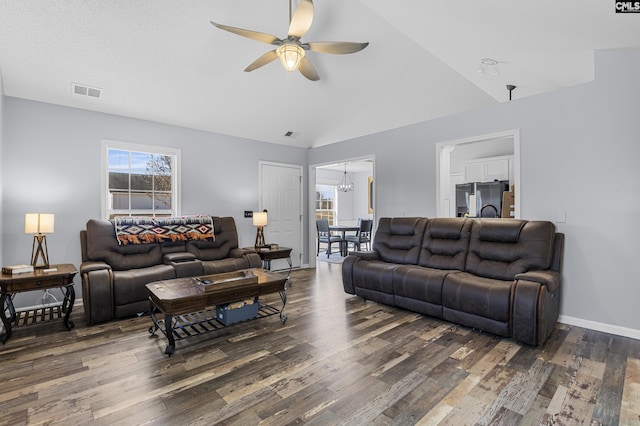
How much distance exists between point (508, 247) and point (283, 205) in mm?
3958

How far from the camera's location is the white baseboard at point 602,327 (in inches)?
114

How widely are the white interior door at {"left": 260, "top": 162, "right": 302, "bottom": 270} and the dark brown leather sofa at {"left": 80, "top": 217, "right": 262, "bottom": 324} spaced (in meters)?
1.11

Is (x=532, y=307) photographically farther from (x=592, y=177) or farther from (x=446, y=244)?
(x=592, y=177)

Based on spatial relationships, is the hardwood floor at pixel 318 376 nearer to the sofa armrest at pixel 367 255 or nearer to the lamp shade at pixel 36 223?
the lamp shade at pixel 36 223

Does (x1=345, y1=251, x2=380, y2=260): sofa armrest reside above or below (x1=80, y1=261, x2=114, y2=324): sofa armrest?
above

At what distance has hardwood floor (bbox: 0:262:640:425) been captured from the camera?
1.85 metres

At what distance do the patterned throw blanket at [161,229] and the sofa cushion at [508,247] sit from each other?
3.53 metres

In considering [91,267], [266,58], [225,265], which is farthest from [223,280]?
[266,58]

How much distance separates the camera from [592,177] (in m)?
3.13

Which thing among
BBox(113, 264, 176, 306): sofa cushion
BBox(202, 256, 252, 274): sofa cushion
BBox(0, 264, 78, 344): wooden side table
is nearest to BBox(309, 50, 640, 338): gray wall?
BBox(202, 256, 252, 274): sofa cushion

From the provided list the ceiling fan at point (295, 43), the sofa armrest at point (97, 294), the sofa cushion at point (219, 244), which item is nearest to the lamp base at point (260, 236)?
the sofa cushion at point (219, 244)

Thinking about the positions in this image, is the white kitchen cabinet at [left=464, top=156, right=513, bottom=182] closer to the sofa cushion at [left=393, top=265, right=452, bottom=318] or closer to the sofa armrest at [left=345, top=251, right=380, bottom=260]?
the sofa armrest at [left=345, top=251, right=380, bottom=260]

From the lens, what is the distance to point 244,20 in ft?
10.5

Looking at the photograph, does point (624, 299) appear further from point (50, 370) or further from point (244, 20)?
point (50, 370)
